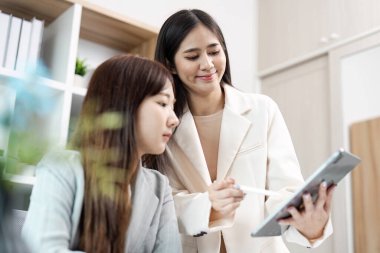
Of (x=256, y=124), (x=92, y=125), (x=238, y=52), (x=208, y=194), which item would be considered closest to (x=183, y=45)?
(x=256, y=124)

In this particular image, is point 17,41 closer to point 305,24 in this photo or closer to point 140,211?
point 140,211

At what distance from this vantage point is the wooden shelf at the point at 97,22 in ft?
5.98

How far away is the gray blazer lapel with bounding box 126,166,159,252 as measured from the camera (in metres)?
0.98

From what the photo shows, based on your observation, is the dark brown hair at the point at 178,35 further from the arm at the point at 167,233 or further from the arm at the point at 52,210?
the arm at the point at 52,210

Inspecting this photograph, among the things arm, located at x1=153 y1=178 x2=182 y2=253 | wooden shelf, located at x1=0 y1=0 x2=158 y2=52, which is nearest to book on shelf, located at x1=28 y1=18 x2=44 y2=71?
wooden shelf, located at x1=0 y1=0 x2=158 y2=52

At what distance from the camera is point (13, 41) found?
167cm

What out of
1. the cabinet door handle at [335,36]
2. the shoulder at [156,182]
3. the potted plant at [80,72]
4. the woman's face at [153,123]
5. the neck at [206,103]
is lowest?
the shoulder at [156,182]

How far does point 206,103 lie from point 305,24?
1499 millimetres

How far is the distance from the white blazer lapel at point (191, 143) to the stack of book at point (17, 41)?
0.63m

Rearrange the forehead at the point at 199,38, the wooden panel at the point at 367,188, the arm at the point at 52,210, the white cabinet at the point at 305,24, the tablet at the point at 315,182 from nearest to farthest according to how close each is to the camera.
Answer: the arm at the point at 52,210, the tablet at the point at 315,182, the forehead at the point at 199,38, the wooden panel at the point at 367,188, the white cabinet at the point at 305,24

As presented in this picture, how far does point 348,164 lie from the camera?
36.7 inches

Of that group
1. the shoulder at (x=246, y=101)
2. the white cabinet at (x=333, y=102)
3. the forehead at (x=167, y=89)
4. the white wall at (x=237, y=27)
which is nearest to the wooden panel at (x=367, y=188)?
the white cabinet at (x=333, y=102)

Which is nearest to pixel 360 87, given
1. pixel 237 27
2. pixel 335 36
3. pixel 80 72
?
pixel 335 36

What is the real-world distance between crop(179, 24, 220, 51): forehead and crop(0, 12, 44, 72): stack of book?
1.99 ft
